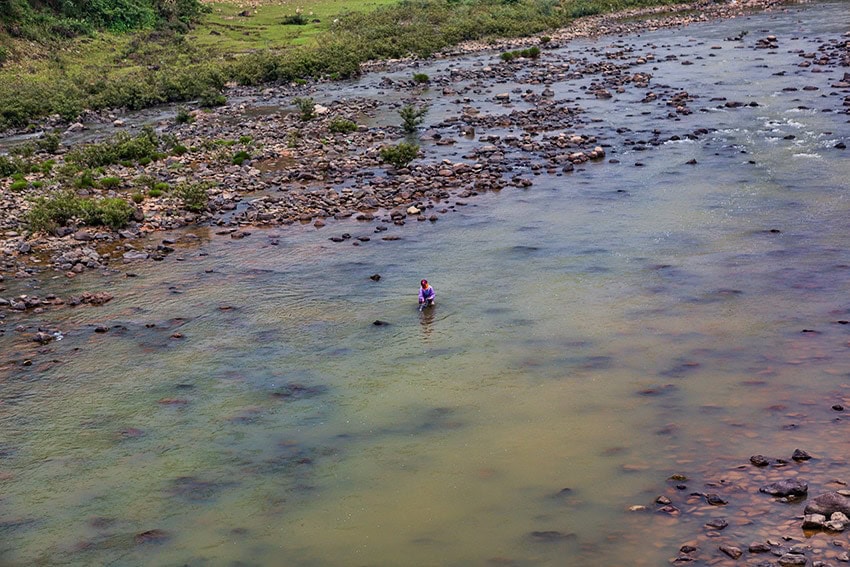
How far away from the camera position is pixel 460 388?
57.5 ft

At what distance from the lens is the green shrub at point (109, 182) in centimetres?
3272

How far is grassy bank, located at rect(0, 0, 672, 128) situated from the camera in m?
50.5

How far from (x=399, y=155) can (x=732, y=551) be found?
23.5m

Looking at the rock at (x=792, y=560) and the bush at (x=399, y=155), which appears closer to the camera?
the rock at (x=792, y=560)

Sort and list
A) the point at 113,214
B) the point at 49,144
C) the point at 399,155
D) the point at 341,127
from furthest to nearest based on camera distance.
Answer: the point at 341,127
the point at 49,144
the point at 399,155
the point at 113,214

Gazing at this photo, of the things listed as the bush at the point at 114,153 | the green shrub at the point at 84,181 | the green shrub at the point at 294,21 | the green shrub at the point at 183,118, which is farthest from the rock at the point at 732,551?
the green shrub at the point at 294,21

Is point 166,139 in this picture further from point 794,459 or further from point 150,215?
point 794,459

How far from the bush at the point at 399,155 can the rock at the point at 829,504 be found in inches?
904

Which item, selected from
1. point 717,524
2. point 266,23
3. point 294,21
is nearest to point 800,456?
point 717,524

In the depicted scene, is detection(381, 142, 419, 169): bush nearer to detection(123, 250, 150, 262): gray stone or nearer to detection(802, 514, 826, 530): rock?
detection(123, 250, 150, 262): gray stone

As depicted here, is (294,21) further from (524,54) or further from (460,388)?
(460,388)

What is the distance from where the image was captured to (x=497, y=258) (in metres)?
24.2

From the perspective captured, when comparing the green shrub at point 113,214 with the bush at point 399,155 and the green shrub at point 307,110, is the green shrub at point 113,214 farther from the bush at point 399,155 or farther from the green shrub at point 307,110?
the green shrub at point 307,110

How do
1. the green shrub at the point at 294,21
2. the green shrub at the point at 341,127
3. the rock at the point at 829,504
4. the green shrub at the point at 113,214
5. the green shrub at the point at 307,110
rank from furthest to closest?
1. the green shrub at the point at 294,21
2. the green shrub at the point at 307,110
3. the green shrub at the point at 341,127
4. the green shrub at the point at 113,214
5. the rock at the point at 829,504
